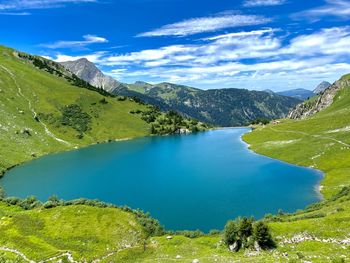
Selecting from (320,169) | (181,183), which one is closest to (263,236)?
(181,183)

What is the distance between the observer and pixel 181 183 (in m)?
108

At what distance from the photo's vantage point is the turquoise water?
8044 centimetres

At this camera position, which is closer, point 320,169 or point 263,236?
point 263,236

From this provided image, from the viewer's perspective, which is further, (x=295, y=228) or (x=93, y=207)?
(x=93, y=207)

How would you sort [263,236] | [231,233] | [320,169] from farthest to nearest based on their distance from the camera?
[320,169] → [231,233] → [263,236]

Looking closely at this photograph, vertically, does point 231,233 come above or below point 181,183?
above

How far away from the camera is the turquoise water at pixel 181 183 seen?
8044 centimetres

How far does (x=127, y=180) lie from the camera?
115m

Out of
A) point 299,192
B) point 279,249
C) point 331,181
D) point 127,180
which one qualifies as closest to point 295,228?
point 279,249

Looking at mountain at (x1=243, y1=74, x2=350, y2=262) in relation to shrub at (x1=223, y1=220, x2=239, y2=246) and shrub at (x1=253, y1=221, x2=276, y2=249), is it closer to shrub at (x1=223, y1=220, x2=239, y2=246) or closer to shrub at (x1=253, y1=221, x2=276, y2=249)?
shrub at (x1=253, y1=221, x2=276, y2=249)

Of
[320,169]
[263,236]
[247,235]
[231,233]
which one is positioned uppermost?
[263,236]

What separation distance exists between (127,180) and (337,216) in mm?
73092

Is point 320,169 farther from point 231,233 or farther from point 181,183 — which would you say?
point 231,233

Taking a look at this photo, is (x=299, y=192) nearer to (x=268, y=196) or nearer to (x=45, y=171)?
(x=268, y=196)
